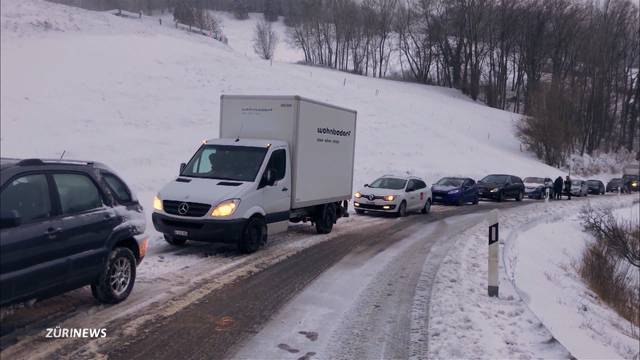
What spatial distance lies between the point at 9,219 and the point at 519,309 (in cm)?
609

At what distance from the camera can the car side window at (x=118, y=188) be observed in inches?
279

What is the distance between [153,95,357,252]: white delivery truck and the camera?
Result: 1015cm

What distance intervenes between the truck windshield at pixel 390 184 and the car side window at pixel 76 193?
47.5 ft

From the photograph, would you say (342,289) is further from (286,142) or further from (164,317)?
(286,142)

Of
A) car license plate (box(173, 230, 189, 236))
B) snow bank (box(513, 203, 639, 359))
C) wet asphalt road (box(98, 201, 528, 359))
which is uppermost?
car license plate (box(173, 230, 189, 236))

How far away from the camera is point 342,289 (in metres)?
8.37

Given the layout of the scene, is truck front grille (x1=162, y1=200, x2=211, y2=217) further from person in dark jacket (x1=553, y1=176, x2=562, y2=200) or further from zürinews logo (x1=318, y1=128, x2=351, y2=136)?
person in dark jacket (x1=553, y1=176, x2=562, y2=200)

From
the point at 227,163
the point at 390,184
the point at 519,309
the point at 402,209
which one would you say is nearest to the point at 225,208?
the point at 227,163

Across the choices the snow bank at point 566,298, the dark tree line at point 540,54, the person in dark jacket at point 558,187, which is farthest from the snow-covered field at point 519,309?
the dark tree line at point 540,54

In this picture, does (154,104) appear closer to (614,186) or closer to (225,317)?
(225,317)

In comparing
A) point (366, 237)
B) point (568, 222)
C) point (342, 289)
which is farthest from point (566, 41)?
point (342, 289)


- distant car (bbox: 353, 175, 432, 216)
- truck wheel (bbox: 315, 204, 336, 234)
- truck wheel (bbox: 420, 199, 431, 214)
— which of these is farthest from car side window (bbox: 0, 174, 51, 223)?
truck wheel (bbox: 420, 199, 431, 214)

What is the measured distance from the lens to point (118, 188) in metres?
7.29

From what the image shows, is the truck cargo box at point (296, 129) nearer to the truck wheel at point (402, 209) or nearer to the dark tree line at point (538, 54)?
the truck wheel at point (402, 209)
